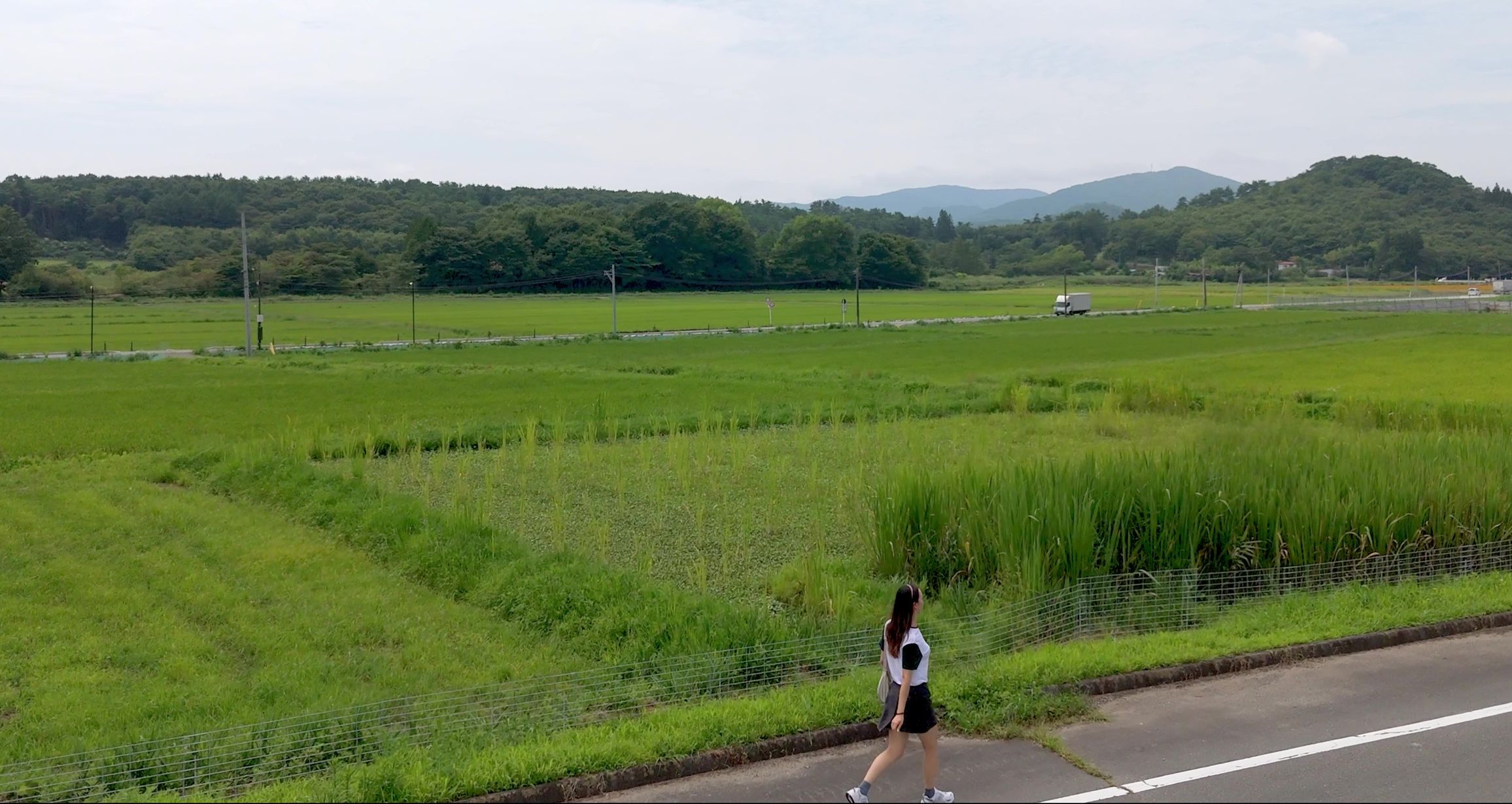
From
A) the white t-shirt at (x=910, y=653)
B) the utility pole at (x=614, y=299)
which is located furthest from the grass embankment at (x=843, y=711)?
the utility pole at (x=614, y=299)

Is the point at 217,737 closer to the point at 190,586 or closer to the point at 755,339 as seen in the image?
the point at 190,586

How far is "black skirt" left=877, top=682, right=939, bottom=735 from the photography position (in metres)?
5.35

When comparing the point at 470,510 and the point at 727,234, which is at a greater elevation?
the point at 727,234

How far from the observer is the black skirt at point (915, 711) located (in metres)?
5.35

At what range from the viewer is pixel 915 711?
5371mm

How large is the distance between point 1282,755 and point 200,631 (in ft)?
26.3

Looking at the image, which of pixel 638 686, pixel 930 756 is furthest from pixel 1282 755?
pixel 638 686

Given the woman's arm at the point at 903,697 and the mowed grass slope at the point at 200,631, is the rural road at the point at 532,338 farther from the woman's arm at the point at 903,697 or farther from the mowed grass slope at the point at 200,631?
the woman's arm at the point at 903,697

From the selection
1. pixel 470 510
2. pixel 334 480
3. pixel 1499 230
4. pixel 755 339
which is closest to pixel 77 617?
pixel 470 510

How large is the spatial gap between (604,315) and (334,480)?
167 ft

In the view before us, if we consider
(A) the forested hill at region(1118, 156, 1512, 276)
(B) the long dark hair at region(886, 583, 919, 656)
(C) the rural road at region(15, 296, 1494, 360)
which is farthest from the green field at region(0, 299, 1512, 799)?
(A) the forested hill at region(1118, 156, 1512, 276)

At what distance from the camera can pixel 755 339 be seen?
47.6m

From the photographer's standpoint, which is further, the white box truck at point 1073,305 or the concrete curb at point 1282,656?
the white box truck at point 1073,305

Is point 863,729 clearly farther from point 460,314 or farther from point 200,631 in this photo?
point 460,314
